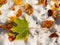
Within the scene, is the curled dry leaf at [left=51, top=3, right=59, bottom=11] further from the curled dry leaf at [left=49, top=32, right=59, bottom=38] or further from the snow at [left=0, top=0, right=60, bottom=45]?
the curled dry leaf at [left=49, top=32, right=59, bottom=38]

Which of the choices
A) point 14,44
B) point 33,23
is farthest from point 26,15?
point 14,44

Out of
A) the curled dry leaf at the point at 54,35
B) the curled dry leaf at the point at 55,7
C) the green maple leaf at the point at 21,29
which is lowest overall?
the curled dry leaf at the point at 54,35

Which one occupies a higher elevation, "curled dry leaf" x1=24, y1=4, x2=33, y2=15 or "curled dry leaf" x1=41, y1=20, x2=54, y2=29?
"curled dry leaf" x1=24, y1=4, x2=33, y2=15

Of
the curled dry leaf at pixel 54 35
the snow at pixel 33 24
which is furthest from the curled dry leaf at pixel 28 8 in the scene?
the curled dry leaf at pixel 54 35

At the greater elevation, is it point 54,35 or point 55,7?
point 55,7

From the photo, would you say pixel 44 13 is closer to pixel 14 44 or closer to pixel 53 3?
pixel 53 3

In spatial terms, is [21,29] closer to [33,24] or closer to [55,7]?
[33,24]

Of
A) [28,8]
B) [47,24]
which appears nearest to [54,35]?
[47,24]

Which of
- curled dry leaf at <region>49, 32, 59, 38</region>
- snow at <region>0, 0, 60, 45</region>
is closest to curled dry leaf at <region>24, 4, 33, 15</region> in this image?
snow at <region>0, 0, 60, 45</region>

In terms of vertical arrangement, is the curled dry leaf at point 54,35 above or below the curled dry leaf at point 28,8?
below

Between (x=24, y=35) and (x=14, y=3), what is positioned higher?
(x=14, y=3)

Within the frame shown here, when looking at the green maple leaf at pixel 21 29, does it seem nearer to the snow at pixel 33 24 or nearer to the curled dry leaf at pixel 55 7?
the snow at pixel 33 24
